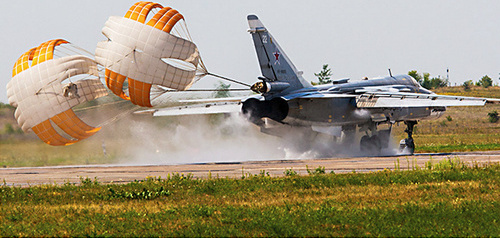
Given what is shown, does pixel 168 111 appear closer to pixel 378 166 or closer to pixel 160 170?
pixel 160 170

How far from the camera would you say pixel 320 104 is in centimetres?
3188

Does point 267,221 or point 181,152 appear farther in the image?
point 181,152

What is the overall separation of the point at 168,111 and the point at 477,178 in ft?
→ 58.1

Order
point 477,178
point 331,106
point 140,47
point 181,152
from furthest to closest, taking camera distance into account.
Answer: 1. point 181,152
2. point 331,106
3. point 140,47
4. point 477,178

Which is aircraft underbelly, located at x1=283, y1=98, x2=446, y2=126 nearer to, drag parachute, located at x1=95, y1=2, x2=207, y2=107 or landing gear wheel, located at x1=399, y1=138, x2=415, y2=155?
landing gear wheel, located at x1=399, y1=138, x2=415, y2=155

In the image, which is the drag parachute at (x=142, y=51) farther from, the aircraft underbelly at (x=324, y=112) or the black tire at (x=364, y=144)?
the black tire at (x=364, y=144)

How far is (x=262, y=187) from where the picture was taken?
17.1m

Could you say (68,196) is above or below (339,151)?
above

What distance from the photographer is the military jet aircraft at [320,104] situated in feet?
97.6

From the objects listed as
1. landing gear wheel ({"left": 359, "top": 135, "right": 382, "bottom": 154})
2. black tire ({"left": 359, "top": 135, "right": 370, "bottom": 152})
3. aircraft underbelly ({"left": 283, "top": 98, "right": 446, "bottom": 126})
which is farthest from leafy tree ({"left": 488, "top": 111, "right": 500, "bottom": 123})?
black tire ({"left": 359, "top": 135, "right": 370, "bottom": 152})

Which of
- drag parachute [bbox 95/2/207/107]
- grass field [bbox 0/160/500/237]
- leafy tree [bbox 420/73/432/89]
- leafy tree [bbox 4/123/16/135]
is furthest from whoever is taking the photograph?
leafy tree [bbox 420/73/432/89]

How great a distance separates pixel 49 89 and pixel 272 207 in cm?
1423

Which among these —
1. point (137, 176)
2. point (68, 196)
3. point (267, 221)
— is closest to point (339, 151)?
point (137, 176)

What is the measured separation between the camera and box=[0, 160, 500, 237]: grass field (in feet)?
37.6
